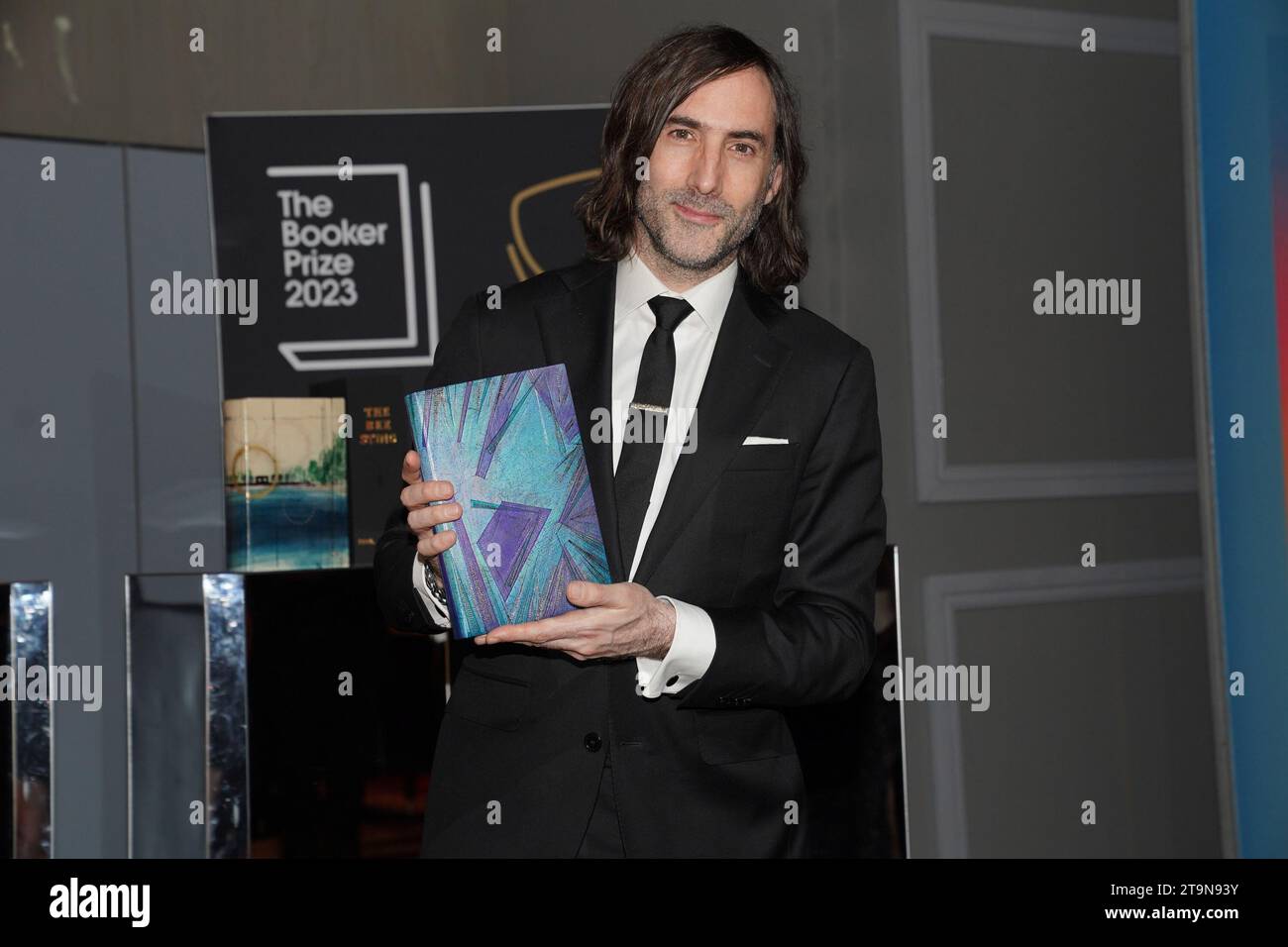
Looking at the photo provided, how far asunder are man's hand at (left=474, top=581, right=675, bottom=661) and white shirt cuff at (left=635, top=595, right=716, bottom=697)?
0.05ft

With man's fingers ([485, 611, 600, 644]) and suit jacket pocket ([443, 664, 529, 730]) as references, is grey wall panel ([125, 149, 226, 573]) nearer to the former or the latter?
suit jacket pocket ([443, 664, 529, 730])

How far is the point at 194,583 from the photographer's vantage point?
271 centimetres

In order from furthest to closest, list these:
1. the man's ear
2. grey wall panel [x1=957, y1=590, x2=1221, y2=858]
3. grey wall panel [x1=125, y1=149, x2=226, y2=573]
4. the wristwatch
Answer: grey wall panel [x1=125, y1=149, x2=226, y2=573], grey wall panel [x1=957, y1=590, x2=1221, y2=858], the man's ear, the wristwatch

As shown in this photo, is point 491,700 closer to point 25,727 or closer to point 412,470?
point 412,470

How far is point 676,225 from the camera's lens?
185 centimetres

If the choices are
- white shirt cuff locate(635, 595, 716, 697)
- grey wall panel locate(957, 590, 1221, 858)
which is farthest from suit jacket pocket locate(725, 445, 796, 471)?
grey wall panel locate(957, 590, 1221, 858)

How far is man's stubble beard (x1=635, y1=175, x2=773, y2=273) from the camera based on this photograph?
6.08 feet

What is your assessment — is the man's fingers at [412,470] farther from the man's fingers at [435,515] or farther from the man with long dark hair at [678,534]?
the man's fingers at [435,515]

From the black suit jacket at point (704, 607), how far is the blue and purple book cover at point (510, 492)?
0.38 ft

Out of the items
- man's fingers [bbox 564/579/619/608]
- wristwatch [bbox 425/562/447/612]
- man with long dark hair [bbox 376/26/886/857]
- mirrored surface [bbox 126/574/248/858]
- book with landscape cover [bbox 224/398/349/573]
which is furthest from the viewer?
book with landscape cover [bbox 224/398/349/573]

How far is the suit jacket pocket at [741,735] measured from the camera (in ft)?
5.83

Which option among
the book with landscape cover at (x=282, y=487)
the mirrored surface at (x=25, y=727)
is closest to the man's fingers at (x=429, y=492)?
the mirrored surface at (x=25, y=727)

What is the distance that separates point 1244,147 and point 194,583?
2.25 metres

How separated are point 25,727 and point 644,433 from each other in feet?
5.58
